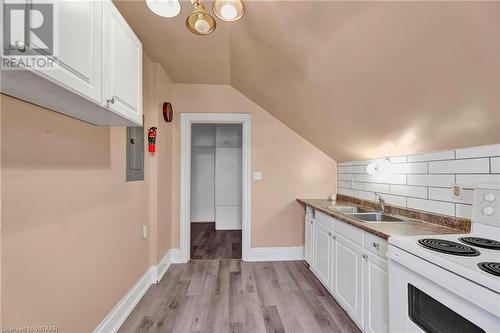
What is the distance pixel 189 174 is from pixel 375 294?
2.40 m

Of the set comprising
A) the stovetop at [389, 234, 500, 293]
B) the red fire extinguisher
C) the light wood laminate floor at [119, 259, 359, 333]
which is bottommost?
the light wood laminate floor at [119, 259, 359, 333]

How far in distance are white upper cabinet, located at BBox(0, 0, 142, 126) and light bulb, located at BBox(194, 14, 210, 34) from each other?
1.43ft

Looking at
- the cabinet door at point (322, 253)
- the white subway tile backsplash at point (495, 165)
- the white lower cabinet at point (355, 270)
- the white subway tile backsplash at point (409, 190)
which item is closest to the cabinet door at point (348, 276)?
the white lower cabinet at point (355, 270)

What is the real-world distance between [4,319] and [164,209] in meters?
1.76

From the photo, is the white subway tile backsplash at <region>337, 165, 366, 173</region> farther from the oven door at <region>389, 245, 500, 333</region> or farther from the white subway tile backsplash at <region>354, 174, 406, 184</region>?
the oven door at <region>389, 245, 500, 333</region>

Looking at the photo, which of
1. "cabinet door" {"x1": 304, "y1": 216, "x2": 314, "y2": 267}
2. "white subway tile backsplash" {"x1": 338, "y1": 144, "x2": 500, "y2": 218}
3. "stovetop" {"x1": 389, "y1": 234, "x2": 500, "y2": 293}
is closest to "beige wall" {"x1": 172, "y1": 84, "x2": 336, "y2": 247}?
"cabinet door" {"x1": 304, "y1": 216, "x2": 314, "y2": 267}

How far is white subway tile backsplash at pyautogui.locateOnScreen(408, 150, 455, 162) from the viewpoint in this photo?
1.46 m

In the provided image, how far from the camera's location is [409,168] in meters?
1.82

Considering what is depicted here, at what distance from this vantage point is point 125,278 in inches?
73.1

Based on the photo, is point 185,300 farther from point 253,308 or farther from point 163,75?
point 163,75

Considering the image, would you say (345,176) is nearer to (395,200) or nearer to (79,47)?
(395,200)

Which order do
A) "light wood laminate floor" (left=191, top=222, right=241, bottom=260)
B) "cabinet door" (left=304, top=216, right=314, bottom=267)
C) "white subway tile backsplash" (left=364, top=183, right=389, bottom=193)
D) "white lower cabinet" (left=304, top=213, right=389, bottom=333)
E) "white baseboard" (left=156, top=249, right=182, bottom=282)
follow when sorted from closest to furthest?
1. "white lower cabinet" (left=304, top=213, right=389, bottom=333)
2. "white subway tile backsplash" (left=364, top=183, right=389, bottom=193)
3. "white baseboard" (left=156, top=249, right=182, bottom=282)
4. "cabinet door" (left=304, top=216, right=314, bottom=267)
5. "light wood laminate floor" (left=191, top=222, right=241, bottom=260)

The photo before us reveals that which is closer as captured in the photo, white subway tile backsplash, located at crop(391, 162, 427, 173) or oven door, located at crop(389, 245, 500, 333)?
oven door, located at crop(389, 245, 500, 333)

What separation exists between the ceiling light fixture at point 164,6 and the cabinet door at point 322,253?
2.16 metres
